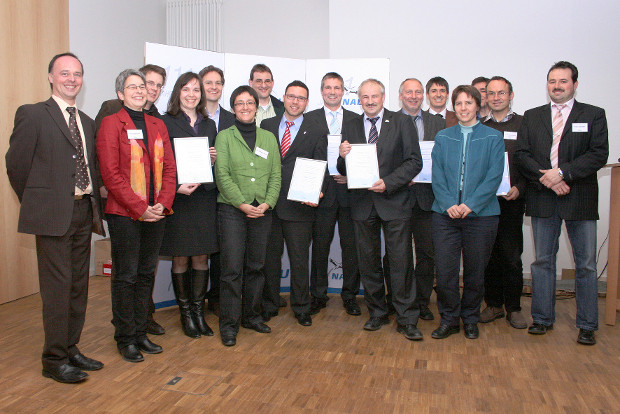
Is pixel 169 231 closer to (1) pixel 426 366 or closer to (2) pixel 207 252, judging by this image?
(2) pixel 207 252

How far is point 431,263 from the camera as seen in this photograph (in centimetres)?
388

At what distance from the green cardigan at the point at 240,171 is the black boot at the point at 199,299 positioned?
0.57m

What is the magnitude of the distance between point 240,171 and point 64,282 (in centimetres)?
127

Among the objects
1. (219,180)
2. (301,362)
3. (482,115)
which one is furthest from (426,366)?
(482,115)

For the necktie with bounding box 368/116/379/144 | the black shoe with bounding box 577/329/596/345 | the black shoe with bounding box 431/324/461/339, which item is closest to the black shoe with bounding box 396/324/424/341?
the black shoe with bounding box 431/324/461/339

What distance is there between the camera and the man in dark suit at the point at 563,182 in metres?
3.41

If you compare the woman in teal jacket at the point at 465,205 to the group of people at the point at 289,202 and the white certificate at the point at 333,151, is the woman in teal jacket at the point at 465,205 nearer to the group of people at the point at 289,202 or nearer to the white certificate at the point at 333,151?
the group of people at the point at 289,202

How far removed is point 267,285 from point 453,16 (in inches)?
140

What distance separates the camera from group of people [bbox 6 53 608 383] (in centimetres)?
275

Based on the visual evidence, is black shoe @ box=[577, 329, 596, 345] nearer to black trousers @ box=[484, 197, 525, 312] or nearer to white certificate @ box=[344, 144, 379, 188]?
black trousers @ box=[484, 197, 525, 312]

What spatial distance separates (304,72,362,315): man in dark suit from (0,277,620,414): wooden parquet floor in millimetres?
412

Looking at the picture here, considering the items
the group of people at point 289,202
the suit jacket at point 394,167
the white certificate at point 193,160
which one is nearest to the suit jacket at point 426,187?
the group of people at point 289,202

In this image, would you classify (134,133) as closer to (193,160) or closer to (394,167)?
(193,160)

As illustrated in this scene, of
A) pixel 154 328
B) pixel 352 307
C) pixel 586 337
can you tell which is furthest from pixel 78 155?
pixel 586 337
